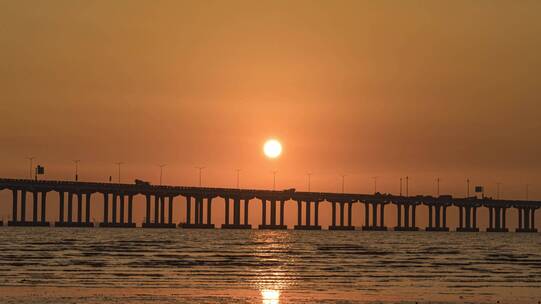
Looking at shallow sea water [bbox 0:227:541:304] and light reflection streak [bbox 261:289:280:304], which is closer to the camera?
light reflection streak [bbox 261:289:280:304]

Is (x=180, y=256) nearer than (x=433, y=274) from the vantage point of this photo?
No

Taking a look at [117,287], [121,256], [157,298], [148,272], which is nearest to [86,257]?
[121,256]

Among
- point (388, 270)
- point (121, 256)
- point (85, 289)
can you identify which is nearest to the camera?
point (85, 289)

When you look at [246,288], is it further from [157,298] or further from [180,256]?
[180,256]

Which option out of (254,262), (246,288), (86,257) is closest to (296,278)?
(246,288)

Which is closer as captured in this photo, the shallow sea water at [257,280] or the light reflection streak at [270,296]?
the light reflection streak at [270,296]

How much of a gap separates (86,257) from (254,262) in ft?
42.5

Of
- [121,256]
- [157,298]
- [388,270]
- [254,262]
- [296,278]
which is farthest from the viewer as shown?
[121,256]

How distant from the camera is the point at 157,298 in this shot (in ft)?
157

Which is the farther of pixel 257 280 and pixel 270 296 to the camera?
pixel 257 280

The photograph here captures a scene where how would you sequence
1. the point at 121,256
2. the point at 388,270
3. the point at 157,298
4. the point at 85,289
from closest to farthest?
the point at 157,298, the point at 85,289, the point at 388,270, the point at 121,256

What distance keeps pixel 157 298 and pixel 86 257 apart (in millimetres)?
37162

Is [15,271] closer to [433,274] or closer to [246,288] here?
[246,288]

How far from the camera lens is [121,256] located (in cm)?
8725
